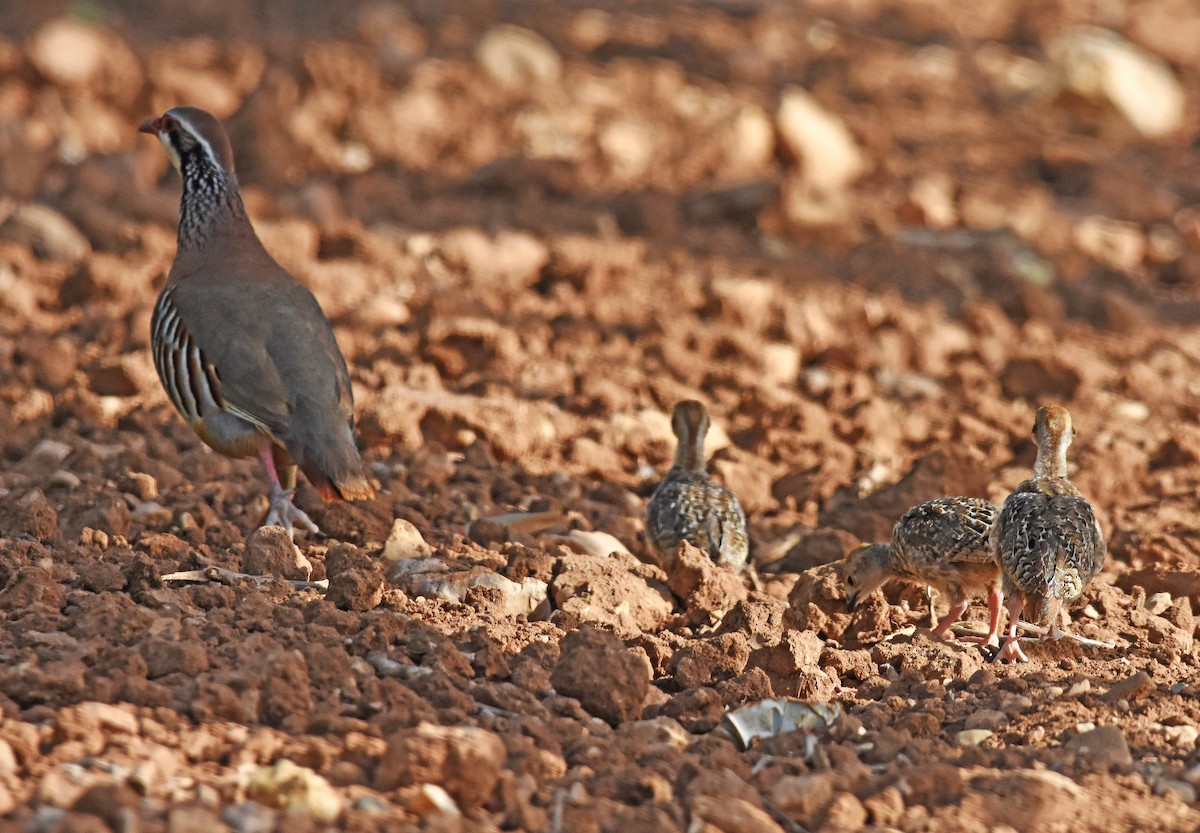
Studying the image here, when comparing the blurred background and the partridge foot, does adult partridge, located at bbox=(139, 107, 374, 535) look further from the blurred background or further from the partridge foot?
the blurred background

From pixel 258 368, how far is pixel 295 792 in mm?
2848

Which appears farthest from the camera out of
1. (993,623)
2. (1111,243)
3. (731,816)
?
(1111,243)

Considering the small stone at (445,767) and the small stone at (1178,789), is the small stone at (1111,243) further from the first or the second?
the small stone at (445,767)

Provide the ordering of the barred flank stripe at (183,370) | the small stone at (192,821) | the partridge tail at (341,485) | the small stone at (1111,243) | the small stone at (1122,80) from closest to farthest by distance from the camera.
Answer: the small stone at (192,821) → the partridge tail at (341,485) → the barred flank stripe at (183,370) → the small stone at (1111,243) → the small stone at (1122,80)

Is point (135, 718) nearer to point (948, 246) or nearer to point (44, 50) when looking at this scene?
point (948, 246)

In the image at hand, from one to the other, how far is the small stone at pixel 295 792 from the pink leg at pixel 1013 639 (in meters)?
2.47

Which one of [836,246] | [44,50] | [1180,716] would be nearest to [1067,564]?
[1180,716]

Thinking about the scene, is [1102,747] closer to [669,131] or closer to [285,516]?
[285,516]

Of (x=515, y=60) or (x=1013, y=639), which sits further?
(x=515, y=60)

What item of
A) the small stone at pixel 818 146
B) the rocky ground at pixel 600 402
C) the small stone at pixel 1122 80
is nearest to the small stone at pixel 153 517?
the rocky ground at pixel 600 402

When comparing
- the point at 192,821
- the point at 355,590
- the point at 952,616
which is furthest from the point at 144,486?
the point at 952,616

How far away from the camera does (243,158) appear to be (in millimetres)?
9836

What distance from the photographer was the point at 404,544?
19.0ft

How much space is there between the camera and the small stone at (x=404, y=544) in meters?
5.77
